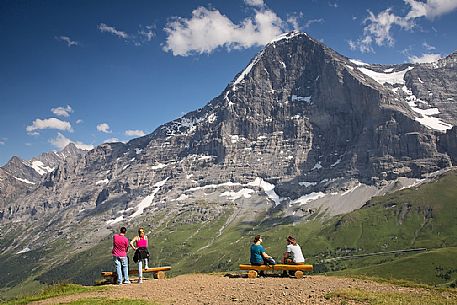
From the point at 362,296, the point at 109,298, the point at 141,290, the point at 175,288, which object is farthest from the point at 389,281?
the point at 109,298

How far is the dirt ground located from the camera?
23.7 meters

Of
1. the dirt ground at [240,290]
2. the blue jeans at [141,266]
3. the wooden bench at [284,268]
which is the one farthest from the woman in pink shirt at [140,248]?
the wooden bench at [284,268]

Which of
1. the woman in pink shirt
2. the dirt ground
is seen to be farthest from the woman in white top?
the woman in pink shirt

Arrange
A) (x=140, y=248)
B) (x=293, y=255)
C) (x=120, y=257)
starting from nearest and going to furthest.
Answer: (x=120, y=257), (x=293, y=255), (x=140, y=248)

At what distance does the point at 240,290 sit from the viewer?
26.6 metres

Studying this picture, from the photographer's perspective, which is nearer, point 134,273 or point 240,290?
point 240,290

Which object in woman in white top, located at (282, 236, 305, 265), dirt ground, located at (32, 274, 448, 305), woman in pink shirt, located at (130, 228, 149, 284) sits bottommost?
dirt ground, located at (32, 274, 448, 305)

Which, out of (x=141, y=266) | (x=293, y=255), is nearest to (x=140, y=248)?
(x=141, y=266)

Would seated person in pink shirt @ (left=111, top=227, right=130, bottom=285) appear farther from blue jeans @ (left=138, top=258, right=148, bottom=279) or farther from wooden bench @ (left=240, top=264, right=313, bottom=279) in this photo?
wooden bench @ (left=240, top=264, right=313, bottom=279)

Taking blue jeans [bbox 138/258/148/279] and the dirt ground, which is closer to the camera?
the dirt ground

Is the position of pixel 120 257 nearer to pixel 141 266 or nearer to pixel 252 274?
pixel 141 266

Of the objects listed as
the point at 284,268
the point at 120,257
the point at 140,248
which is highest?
the point at 140,248

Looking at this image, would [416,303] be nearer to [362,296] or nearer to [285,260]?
[362,296]

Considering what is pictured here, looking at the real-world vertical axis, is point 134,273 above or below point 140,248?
below
